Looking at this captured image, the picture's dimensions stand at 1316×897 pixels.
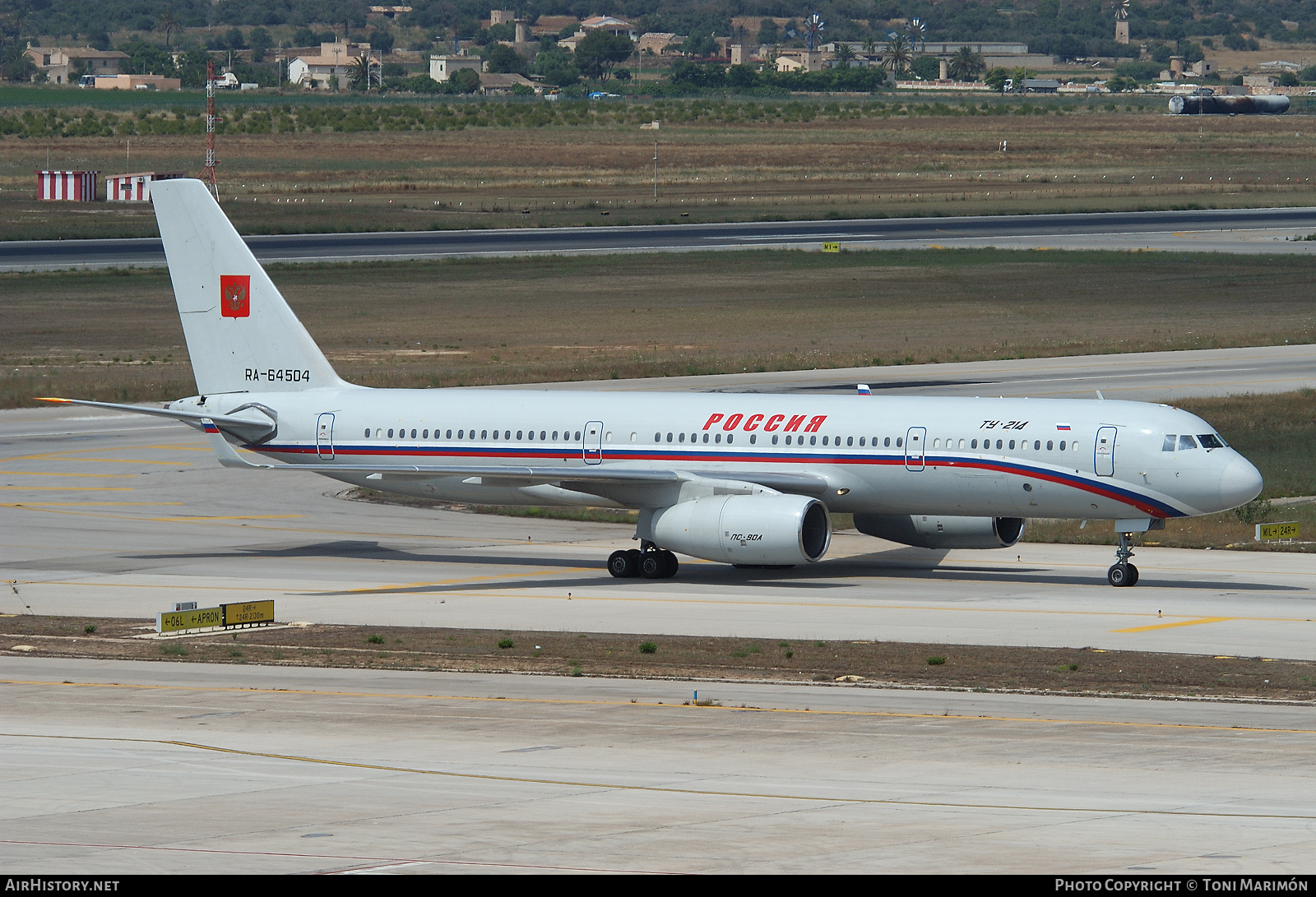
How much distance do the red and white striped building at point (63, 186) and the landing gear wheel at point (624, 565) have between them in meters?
118

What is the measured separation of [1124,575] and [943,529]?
16.4ft

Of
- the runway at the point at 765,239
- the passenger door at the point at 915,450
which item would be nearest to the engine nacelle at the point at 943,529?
the passenger door at the point at 915,450

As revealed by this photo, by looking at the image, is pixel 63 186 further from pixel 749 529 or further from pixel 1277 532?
pixel 1277 532

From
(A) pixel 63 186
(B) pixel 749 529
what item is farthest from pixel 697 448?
(A) pixel 63 186

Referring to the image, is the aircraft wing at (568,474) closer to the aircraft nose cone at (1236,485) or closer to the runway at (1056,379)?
the aircraft nose cone at (1236,485)

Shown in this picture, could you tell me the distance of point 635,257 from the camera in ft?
399

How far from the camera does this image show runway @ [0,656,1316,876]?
20.0 m

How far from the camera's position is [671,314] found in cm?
10112

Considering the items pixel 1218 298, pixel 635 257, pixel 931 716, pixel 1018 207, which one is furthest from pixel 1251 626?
pixel 1018 207

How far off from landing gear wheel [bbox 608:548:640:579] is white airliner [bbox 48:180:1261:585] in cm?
5

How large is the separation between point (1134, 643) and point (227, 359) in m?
26.6

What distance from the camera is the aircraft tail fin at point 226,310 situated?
50125mm

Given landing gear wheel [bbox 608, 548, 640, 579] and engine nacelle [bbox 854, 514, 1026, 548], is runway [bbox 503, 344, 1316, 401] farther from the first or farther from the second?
landing gear wheel [bbox 608, 548, 640, 579]

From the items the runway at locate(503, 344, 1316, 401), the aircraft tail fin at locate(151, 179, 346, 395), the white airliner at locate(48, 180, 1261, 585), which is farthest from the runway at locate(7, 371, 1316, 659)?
the runway at locate(503, 344, 1316, 401)
